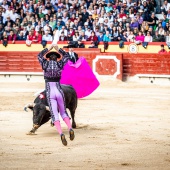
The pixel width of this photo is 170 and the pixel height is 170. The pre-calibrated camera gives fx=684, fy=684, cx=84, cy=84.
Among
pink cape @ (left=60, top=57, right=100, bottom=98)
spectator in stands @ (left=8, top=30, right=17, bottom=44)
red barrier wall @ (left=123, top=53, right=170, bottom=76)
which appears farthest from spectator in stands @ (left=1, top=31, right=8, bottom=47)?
pink cape @ (left=60, top=57, right=100, bottom=98)

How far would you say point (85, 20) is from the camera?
68.8 ft

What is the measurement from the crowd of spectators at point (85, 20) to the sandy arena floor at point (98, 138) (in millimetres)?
5314

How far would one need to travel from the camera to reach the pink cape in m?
12.0

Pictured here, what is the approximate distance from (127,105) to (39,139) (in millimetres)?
5035

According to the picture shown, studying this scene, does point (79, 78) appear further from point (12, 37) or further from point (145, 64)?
point (12, 37)

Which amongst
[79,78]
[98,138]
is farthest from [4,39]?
[98,138]

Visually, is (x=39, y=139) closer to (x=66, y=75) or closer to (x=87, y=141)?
(x=87, y=141)

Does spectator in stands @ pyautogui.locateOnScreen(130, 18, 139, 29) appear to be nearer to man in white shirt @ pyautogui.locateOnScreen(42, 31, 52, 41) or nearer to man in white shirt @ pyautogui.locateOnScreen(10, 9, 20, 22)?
man in white shirt @ pyautogui.locateOnScreen(42, 31, 52, 41)

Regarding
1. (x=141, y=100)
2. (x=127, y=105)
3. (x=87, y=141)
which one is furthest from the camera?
(x=141, y=100)

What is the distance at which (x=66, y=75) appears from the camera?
39.8 ft

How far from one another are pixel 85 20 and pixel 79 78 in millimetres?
9054

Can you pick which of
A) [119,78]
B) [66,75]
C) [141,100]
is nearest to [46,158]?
[66,75]

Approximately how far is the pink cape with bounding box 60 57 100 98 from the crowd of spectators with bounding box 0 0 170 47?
721 centimetres

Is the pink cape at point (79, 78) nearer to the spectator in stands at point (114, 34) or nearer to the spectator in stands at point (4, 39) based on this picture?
the spectator in stands at point (114, 34)
